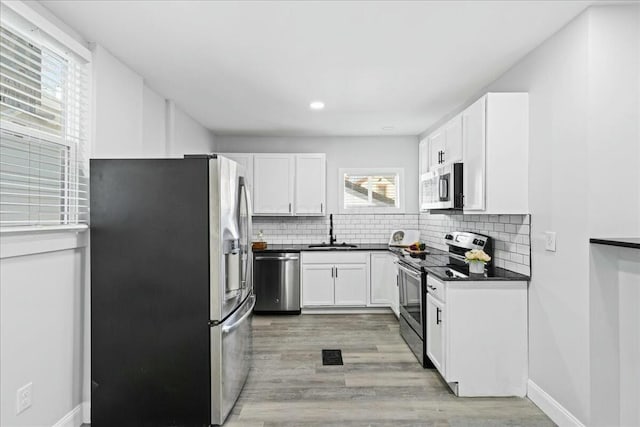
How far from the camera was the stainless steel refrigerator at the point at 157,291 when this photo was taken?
8.12 feet

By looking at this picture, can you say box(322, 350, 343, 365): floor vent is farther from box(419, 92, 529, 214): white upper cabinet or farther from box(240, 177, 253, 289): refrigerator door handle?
box(419, 92, 529, 214): white upper cabinet

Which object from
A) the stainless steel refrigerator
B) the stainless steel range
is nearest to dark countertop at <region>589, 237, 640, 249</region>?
the stainless steel range

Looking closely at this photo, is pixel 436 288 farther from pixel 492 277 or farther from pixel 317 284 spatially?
pixel 317 284

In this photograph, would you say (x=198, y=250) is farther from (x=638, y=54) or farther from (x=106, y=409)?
(x=638, y=54)

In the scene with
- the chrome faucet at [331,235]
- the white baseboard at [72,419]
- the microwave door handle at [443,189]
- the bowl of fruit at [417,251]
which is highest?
the microwave door handle at [443,189]

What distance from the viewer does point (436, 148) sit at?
400 centimetres

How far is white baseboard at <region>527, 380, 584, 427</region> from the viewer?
2.37 metres

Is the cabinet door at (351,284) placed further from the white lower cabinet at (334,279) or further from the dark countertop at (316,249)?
the dark countertop at (316,249)

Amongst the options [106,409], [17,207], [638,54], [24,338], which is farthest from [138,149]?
[638,54]

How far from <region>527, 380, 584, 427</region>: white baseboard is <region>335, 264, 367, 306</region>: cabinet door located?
2625mm

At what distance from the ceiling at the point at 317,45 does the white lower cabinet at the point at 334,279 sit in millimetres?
2048

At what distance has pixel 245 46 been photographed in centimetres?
273

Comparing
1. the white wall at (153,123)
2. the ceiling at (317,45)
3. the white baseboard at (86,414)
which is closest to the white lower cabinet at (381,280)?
the ceiling at (317,45)

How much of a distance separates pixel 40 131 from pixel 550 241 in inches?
127
